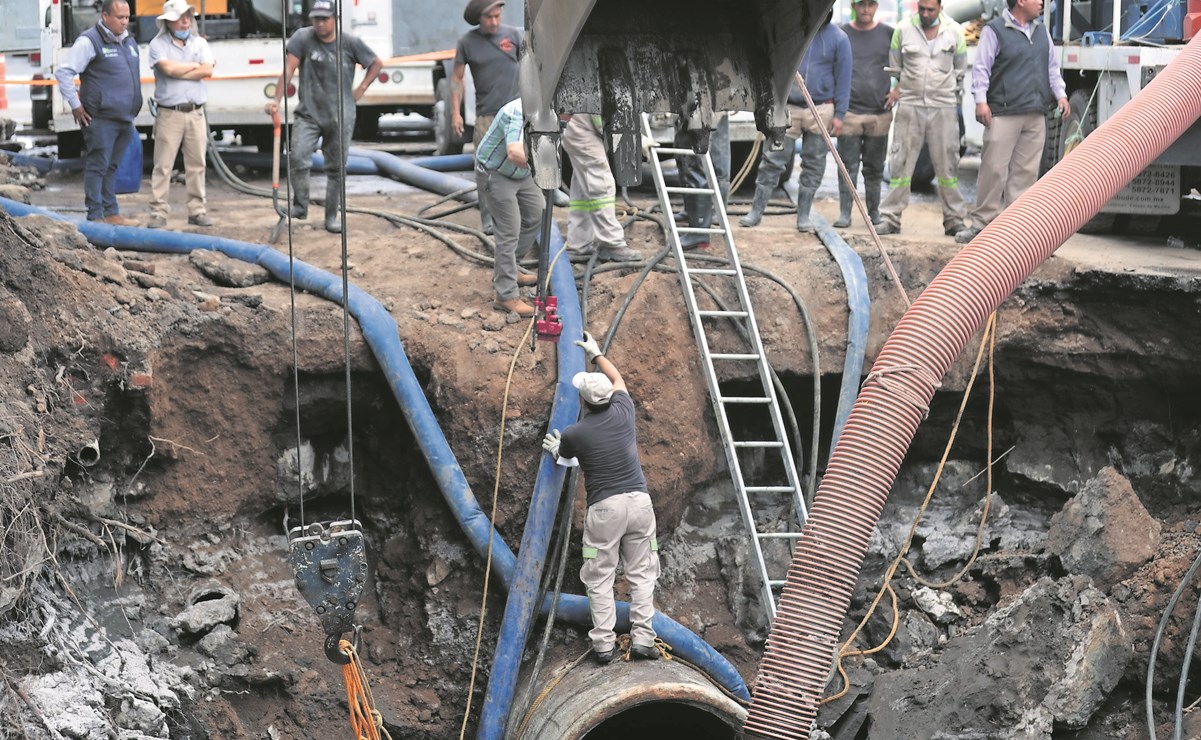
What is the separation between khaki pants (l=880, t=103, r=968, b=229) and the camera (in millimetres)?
10086

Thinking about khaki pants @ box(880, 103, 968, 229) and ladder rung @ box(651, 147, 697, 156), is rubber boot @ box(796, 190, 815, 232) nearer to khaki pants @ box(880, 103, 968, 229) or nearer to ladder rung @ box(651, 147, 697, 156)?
khaki pants @ box(880, 103, 968, 229)

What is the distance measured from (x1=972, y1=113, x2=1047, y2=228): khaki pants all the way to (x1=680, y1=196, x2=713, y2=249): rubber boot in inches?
81.4

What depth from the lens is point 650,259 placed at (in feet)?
30.2

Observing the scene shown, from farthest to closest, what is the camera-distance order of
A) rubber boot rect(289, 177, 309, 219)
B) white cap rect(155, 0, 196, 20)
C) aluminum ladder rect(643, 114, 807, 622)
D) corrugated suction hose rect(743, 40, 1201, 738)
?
rubber boot rect(289, 177, 309, 219), white cap rect(155, 0, 196, 20), aluminum ladder rect(643, 114, 807, 622), corrugated suction hose rect(743, 40, 1201, 738)

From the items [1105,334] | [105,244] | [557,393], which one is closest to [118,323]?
[105,244]

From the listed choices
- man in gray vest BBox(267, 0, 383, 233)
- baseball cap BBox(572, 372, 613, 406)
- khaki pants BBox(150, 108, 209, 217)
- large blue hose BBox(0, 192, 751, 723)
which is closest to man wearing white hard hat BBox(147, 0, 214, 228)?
khaki pants BBox(150, 108, 209, 217)

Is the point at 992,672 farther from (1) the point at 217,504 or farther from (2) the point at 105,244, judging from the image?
(2) the point at 105,244

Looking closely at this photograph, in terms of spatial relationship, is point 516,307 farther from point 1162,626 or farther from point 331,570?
point 1162,626

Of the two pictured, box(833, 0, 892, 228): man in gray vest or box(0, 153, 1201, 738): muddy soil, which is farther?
box(833, 0, 892, 228): man in gray vest

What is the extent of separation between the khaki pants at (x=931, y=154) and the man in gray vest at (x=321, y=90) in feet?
12.8

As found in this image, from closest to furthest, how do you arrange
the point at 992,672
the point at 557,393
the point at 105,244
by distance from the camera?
the point at 992,672 → the point at 557,393 → the point at 105,244

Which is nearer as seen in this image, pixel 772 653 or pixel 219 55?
pixel 772 653

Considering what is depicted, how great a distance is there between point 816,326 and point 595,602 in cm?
263

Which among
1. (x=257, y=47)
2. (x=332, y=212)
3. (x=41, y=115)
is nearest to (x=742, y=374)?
(x=332, y=212)
